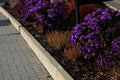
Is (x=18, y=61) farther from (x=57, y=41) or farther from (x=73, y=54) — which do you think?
(x=73, y=54)

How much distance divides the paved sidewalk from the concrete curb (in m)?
0.12

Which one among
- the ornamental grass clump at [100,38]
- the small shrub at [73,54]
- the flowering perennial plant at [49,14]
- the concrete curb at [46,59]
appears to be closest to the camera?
the concrete curb at [46,59]

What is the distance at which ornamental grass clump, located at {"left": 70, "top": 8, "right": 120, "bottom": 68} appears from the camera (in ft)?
22.1

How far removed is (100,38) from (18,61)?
225 cm

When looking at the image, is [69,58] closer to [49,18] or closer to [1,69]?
[1,69]

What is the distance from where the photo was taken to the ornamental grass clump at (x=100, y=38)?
22.1 ft

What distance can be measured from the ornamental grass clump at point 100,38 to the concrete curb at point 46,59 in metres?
0.60

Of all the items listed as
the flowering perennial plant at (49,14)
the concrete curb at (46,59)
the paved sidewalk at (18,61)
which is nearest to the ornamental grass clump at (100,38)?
the concrete curb at (46,59)

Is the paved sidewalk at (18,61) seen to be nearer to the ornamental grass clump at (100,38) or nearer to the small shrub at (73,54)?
the small shrub at (73,54)

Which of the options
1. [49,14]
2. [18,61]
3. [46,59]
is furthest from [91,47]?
[49,14]

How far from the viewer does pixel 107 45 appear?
7.25 m

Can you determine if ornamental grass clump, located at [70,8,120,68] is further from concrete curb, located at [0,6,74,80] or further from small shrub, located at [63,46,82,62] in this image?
concrete curb, located at [0,6,74,80]

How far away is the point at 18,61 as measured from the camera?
28.0 feet

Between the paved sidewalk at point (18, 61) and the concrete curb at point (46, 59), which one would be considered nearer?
the concrete curb at point (46, 59)
